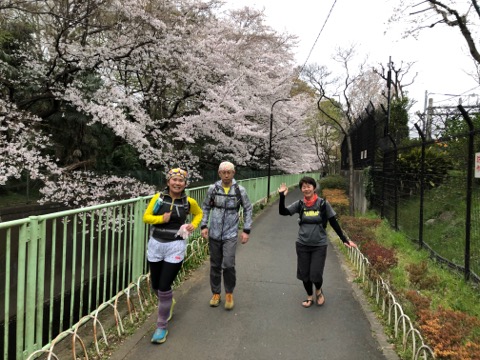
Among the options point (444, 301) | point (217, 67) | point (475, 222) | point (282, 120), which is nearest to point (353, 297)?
point (444, 301)

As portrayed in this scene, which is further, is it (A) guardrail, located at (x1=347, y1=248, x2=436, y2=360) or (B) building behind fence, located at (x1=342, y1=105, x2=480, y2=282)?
(B) building behind fence, located at (x1=342, y1=105, x2=480, y2=282)

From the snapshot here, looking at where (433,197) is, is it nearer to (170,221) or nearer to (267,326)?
(267,326)

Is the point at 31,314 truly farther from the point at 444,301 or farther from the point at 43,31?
the point at 43,31

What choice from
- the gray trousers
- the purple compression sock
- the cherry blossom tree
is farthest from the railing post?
the cherry blossom tree

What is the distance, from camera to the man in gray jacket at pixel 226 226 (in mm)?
4297

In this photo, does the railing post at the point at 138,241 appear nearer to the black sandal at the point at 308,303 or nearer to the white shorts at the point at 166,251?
the white shorts at the point at 166,251

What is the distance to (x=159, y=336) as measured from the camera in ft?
11.4

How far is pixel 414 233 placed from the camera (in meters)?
8.20

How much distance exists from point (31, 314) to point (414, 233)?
780cm

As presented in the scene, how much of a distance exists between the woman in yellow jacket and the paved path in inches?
11.8

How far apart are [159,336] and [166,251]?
2.67 feet

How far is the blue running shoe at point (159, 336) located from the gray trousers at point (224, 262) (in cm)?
103

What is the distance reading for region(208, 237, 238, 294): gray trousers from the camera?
4293 mm

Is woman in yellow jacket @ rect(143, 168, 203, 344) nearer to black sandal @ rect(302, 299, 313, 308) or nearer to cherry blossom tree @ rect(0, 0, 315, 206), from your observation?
black sandal @ rect(302, 299, 313, 308)
